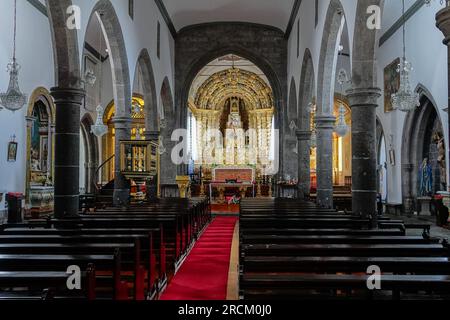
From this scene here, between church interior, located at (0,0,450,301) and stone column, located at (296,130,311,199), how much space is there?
59 millimetres

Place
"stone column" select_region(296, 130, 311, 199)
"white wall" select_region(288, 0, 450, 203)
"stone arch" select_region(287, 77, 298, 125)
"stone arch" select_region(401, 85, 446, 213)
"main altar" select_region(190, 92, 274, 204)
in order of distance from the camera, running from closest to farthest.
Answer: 1. "white wall" select_region(288, 0, 450, 203)
2. "stone arch" select_region(401, 85, 446, 213)
3. "stone column" select_region(296, 130, 311, 199)
4. "stone arch" select_region(287, 77, 298, 125)
5. "main altar" select_region(190, 92, 274, 204)

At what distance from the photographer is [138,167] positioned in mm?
13047

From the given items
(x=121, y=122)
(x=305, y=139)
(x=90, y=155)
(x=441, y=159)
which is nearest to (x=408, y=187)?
(x=441, y=159)

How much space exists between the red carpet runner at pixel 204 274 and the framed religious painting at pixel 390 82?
33.3 feet

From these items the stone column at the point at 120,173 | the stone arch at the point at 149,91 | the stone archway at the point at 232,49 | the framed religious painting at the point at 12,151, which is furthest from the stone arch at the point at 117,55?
the stone archway at the point at 232,49

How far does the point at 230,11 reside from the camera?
66.4ft

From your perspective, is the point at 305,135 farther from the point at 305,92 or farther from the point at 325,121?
the point at 325,121

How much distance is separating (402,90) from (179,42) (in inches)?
534

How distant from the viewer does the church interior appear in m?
4.18

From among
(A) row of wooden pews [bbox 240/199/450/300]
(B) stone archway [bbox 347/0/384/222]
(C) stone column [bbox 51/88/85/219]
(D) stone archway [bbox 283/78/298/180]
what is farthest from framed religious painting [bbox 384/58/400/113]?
(A) row of wooden pews [bbox 240/199/450/300]

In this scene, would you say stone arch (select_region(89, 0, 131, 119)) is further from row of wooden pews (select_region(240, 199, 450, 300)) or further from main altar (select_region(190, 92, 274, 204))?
main altar (select_region(190, 92, 274, 204))

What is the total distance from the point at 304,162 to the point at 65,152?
35.3 feet

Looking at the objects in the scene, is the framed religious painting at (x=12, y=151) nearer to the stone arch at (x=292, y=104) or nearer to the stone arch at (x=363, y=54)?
the stone arch at (x=363, y=54)

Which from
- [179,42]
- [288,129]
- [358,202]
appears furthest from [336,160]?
[358,202]
